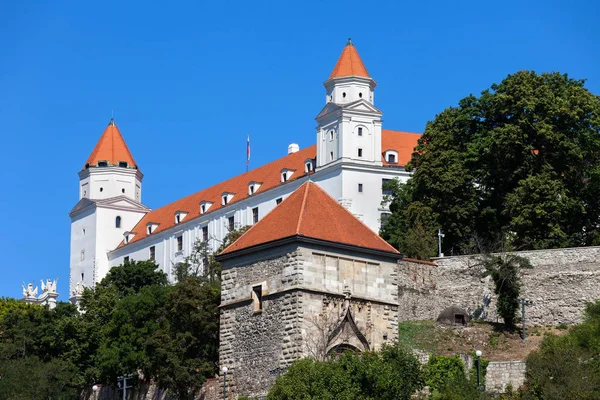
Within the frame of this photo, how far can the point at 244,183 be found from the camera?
91.2 metres

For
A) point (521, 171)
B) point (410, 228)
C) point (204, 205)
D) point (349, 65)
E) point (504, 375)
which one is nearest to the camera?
point (504, 375)

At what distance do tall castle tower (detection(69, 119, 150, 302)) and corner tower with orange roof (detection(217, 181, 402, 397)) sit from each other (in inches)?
2256

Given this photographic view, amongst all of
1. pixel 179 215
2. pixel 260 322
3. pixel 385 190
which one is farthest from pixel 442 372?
pixel 179 215

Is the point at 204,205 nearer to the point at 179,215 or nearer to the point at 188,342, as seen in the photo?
the point at 179,215

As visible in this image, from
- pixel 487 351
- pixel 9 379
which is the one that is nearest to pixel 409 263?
pixel 487 351

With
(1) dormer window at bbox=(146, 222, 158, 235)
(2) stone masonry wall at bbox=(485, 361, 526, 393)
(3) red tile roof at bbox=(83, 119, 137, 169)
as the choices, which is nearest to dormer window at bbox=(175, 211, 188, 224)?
(1) dormer window at bbox=(146, 222, 158, 235)

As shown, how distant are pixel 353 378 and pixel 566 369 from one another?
6.23 meters

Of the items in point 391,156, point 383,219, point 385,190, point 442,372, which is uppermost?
point 391,156

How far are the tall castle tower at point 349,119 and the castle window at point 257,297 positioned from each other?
36990 millimetres

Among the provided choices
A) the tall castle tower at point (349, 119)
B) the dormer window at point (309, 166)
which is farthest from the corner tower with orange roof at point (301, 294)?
the dormer window at point (309, 166)

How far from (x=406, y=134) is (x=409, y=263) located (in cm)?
3380

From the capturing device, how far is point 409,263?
5381cm

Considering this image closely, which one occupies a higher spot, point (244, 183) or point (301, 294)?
point (244, 183)

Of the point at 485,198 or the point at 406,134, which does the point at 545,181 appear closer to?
the point at 485,198
